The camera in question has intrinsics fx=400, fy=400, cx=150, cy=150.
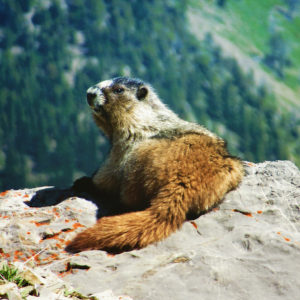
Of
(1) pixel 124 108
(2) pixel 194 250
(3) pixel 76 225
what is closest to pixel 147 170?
(3) pixel 76 225

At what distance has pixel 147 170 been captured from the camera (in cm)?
593

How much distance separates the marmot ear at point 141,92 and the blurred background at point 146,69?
148 feet

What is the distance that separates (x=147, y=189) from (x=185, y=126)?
1745mm

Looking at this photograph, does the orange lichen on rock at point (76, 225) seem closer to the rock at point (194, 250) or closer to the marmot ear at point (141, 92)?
the rock at point (194, 250)

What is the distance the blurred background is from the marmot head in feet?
148

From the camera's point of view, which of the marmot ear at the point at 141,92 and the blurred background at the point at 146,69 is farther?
the blurred background at the point at 146,69

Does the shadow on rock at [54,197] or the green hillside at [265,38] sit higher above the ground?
the green hillside at [265,38]

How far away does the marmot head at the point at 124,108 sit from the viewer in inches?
282

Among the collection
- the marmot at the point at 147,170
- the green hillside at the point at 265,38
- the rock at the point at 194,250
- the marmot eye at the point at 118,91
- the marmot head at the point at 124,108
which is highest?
the green hillside at the point at 265,38

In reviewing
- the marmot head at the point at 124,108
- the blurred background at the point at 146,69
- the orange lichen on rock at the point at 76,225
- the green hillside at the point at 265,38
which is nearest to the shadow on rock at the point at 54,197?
the orange lichen on rock at the point at 76,225

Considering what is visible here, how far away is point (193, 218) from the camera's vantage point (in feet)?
19.1

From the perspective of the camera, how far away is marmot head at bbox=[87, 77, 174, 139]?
716cm

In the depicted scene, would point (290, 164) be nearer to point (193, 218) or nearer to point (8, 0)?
point (193, 218)

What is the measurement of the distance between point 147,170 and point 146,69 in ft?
220
